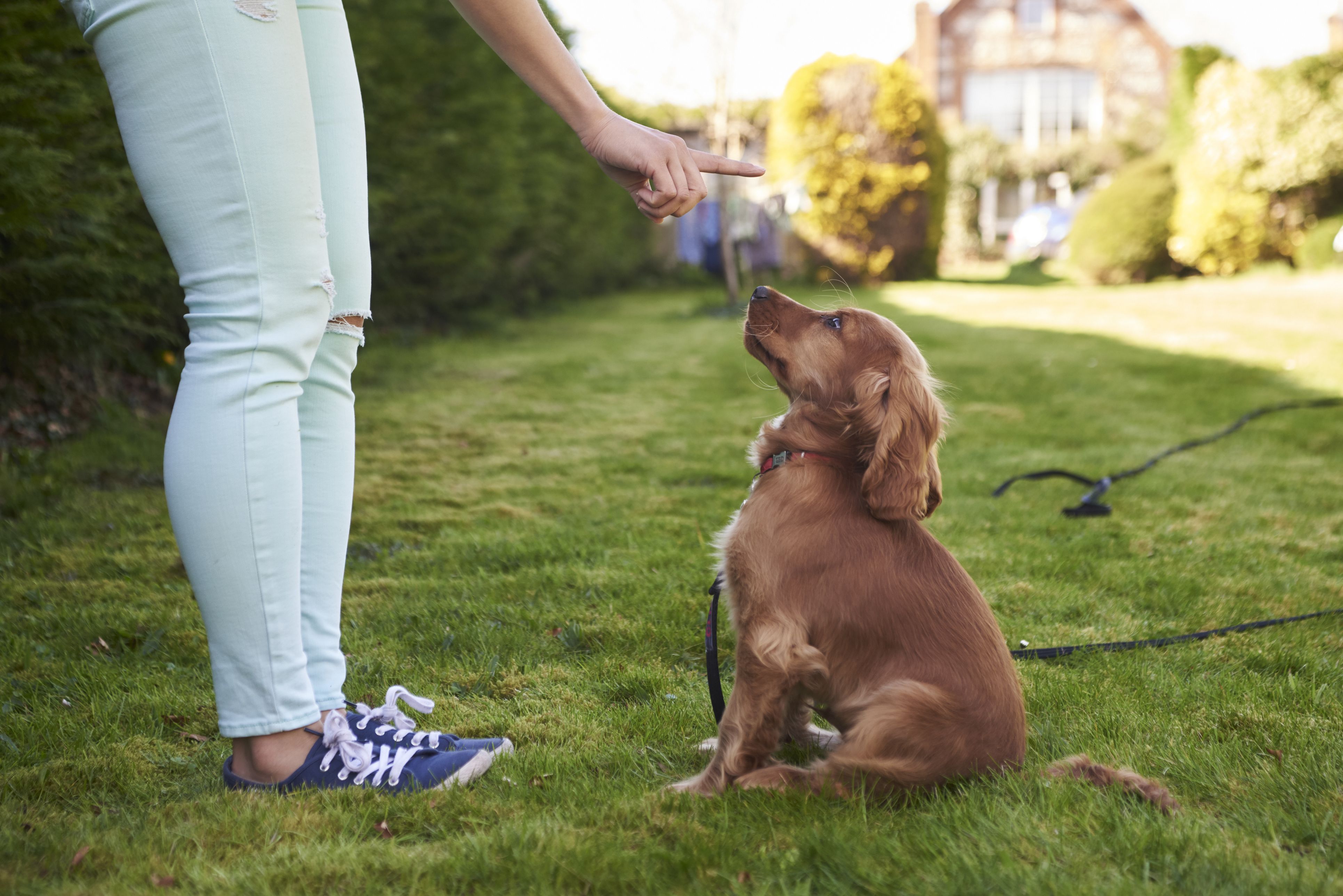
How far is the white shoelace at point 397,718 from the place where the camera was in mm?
1994

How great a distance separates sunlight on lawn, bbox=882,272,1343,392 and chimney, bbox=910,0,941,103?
21.3m

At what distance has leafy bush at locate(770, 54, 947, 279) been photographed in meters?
18.3

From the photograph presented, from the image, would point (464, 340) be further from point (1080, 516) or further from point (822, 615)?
point (822, 615)

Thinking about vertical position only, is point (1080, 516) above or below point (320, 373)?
below

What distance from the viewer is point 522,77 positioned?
2.05 m

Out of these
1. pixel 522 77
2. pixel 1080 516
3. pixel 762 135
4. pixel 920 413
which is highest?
pixel 762 135

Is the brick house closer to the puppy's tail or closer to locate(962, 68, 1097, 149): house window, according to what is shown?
locate(962, 68, 1097, 149): house window

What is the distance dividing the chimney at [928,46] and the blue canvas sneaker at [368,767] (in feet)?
122

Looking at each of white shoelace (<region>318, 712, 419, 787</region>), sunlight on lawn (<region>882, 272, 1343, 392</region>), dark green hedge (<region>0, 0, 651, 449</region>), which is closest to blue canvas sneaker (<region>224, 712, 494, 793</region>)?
white shoelace (<region>318, 712, 419, 787</region>)

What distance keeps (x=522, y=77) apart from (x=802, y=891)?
1626 millimetres

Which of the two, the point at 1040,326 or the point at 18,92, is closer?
the point at 18,92

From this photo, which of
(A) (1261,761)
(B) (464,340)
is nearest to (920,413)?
(A) (1261,761)

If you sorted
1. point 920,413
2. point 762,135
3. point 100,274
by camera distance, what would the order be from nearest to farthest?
point 920,413 < point 100,274 < point 762,135

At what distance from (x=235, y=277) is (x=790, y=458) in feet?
3.97
